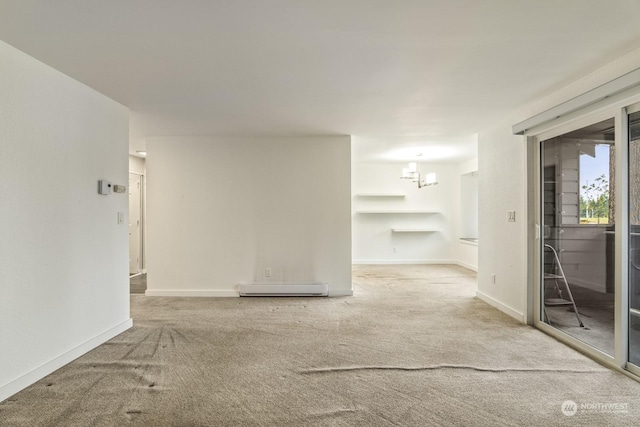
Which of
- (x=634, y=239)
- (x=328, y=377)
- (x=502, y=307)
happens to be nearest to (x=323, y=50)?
(x=328, y=377)

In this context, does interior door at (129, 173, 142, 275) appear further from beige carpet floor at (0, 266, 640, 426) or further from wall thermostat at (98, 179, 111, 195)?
wall thermostat at (98, 179, 111, 195)

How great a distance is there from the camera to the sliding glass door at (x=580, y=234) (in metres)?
2.75

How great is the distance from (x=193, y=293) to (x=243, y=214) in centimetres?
139

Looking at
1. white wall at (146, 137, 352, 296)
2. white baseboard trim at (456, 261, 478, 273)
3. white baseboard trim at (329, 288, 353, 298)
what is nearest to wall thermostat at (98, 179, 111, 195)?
white wall at (146, 137, 352, 296)

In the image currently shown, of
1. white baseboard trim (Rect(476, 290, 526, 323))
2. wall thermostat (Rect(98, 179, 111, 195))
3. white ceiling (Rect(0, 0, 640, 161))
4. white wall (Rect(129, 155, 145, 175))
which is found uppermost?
white ceiling (Rect(0, 0, 640, 161))

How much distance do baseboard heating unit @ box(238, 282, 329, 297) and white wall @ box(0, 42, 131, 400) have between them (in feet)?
5.71

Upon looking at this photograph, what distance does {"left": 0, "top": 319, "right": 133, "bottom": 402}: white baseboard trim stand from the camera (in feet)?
7.36

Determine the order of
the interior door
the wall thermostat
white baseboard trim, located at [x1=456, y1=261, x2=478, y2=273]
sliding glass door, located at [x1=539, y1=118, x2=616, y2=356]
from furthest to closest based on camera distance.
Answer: white baseboard trim, located at [x1=456, y1=261, x2=478, y2=273]
the interior door
the wall thermostat
sliding glass door, located at [x1=539, y1=118, x2=616, y2=356]

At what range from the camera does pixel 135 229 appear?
21.4 ft

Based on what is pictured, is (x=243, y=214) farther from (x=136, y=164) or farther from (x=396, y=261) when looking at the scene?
(x=396, y=261)

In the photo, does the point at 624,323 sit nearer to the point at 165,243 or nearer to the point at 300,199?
the point at 300,199

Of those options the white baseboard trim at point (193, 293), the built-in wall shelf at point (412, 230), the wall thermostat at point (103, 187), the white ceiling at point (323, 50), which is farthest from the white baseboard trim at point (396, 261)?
the wall thermostat at point (103, 187)

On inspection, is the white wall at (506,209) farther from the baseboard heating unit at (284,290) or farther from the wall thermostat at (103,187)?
the wall thermostat at (103,187)

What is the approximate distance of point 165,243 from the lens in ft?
16.4
